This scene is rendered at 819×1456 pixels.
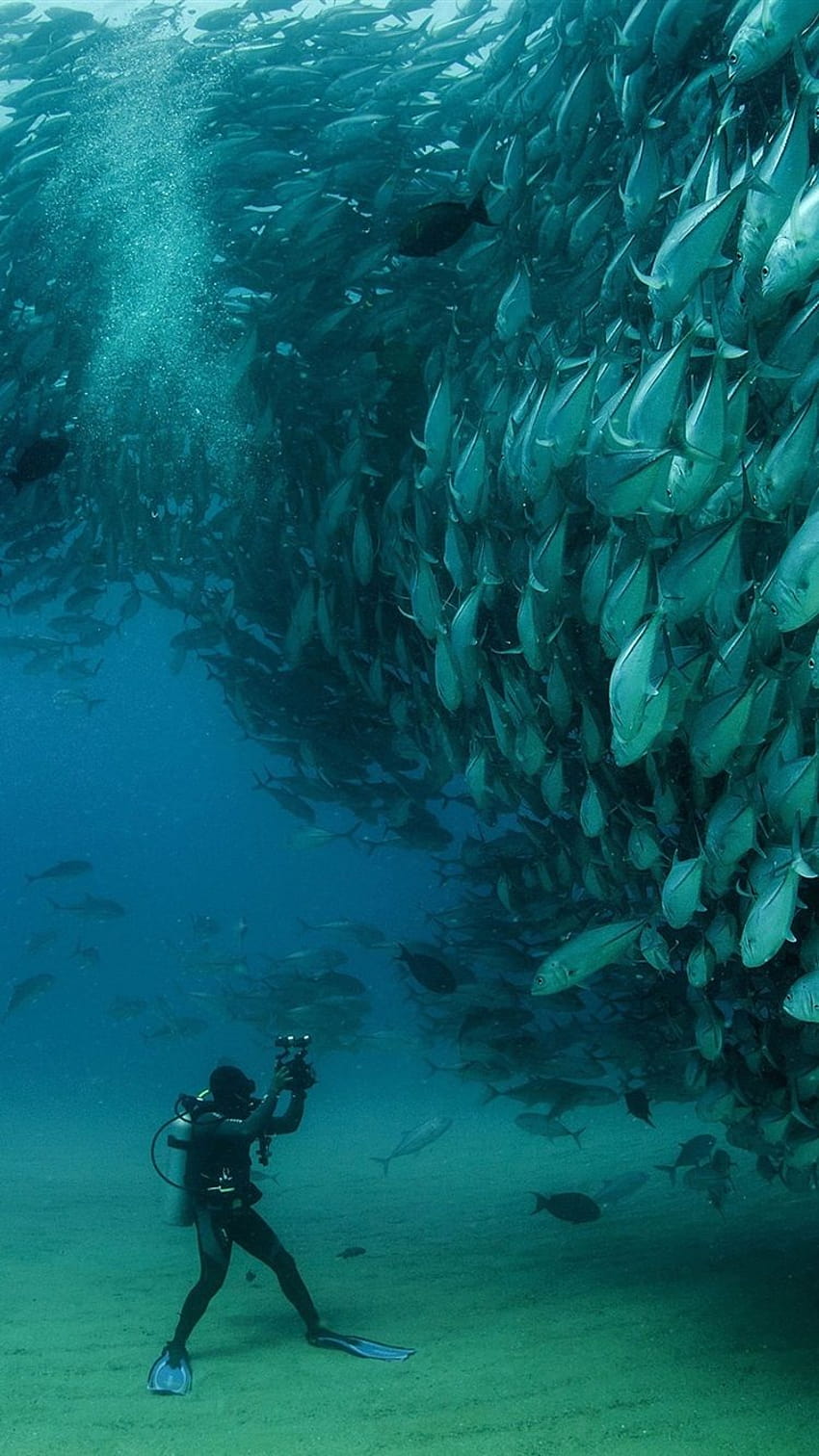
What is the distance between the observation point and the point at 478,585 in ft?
14.4

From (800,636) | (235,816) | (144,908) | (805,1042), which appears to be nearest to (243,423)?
(800,636)

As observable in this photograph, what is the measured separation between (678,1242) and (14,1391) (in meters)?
4.52

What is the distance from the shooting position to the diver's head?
230 inches

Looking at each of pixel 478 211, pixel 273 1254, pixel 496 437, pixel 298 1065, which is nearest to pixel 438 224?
pixel 478 211

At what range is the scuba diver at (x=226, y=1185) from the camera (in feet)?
18.3

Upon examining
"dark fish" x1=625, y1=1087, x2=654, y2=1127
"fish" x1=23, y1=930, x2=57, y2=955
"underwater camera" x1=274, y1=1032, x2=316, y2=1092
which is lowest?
"fish" x1=23, y1=930, x2=57, y2=955

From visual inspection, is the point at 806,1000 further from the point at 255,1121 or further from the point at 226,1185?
→ the point at 226,1185

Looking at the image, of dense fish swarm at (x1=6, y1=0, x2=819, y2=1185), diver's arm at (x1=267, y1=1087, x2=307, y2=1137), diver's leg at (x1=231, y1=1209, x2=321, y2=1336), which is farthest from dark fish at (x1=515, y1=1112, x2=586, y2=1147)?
diver's arm at (x1=267, y1=1087, x2=307, y2=1137)

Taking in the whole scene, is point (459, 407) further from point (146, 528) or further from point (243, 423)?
point (146, 528)

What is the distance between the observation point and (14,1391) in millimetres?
5684

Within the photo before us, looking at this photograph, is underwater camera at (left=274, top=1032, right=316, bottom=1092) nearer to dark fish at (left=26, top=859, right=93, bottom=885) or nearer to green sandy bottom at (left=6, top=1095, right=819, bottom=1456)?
green sandy bottom at (left=6, top=1095, right=819, bottom=1456)

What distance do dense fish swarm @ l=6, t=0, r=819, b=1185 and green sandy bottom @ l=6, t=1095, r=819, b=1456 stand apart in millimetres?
1138

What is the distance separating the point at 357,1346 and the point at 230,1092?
1.66 meters

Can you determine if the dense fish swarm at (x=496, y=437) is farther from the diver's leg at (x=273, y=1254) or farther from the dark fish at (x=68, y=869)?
the dark fish at (x=68, y=869)
